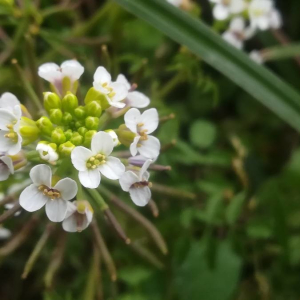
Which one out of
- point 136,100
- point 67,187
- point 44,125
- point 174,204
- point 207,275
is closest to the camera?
point 67,187

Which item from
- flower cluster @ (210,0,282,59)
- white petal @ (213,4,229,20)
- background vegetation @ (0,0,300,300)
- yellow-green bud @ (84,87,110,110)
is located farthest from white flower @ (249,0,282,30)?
yellow-green bud @ (84,87,110,110)

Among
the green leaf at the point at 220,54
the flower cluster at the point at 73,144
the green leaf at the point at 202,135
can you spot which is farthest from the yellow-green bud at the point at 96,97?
the green leaf at the point at 202,135

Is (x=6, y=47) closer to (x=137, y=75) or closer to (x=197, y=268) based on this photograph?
(x=137, y=75)

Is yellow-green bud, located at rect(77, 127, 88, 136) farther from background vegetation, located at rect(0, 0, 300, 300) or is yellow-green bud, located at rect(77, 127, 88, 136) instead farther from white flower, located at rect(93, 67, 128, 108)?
background vegetation, located at rect(0, 0, 300, 300)

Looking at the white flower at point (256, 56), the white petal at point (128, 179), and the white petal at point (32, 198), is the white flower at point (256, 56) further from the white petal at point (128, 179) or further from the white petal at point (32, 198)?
the white petal at point (32, 198)

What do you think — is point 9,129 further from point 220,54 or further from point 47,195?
point 220,54

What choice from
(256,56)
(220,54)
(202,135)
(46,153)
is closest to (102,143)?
(46,153)

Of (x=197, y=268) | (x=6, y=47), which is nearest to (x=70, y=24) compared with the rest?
(x=6, y=47)
